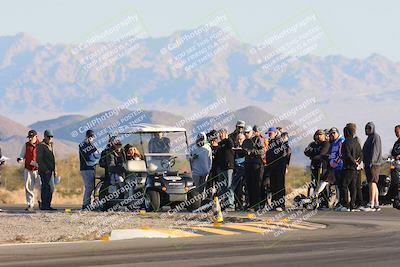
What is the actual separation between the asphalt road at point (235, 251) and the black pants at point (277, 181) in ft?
24.2

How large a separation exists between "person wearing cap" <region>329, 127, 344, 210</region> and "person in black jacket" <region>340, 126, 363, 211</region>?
217mm

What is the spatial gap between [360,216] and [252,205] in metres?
3.61

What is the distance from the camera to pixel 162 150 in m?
28.6

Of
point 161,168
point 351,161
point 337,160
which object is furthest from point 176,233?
point 161,168

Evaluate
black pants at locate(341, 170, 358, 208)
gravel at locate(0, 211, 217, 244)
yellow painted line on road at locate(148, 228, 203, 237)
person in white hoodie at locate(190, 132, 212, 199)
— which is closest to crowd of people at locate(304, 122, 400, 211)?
black pants at locate(341, 170, 358, 208)

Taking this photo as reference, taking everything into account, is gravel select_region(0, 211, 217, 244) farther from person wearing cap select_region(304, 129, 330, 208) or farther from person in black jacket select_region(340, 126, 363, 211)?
person wearing cap select_region(304, 129, 330, 208)

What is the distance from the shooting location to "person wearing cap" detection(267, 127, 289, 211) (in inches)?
1089

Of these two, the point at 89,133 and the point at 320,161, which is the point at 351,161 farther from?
the point at 89,133

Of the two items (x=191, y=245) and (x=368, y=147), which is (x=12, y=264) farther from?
(x=368, y=147)

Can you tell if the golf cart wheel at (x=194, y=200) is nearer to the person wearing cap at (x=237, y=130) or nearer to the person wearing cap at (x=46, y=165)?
→ the person wearing cap at (x=237, y=130)

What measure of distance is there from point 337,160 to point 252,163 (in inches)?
73.2

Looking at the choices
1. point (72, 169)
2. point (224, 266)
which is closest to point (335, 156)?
point (224, 266)

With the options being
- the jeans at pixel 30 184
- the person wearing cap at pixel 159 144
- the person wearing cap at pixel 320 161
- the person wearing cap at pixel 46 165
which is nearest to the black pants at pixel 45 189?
the person wearing cap at pixel 46 165

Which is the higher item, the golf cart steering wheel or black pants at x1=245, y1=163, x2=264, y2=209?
the golf cart steering wheel
